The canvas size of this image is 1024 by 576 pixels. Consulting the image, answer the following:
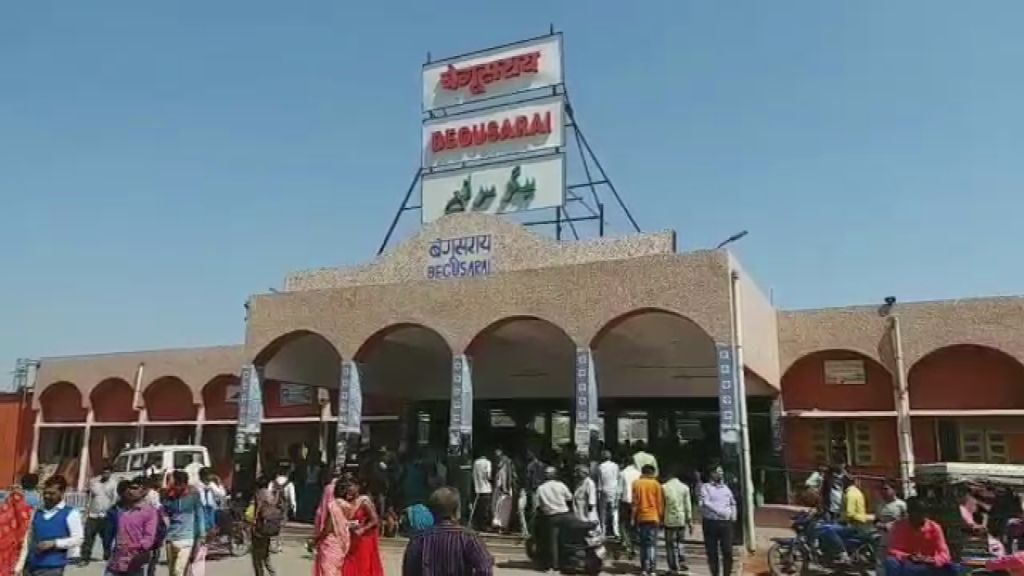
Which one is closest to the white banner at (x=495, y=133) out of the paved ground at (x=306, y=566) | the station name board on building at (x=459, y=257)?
the station name board on building at (x=459, y=257)

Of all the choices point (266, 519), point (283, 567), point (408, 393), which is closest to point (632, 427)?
point (408, 393)

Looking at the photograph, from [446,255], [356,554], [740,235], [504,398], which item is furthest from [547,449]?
[356,554]

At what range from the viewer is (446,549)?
4.43m

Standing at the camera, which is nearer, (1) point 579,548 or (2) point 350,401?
(1) point 579,548

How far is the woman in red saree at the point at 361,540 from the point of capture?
24.2ft

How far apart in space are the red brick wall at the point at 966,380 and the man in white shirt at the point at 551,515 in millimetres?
8572

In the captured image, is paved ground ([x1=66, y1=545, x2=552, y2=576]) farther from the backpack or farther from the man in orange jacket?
the backpack

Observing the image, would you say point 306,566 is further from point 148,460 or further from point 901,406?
point 901,406

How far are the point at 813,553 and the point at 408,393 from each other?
11.9 metres

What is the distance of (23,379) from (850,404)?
24406 millimetres

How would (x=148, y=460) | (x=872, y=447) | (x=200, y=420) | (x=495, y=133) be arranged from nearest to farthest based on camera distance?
(x=872, y=447), (x=148, y=460), (x=495, y=133), (x=200, y=420)

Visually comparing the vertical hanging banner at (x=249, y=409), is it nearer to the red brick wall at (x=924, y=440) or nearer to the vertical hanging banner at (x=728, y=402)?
the vertical hanging banner at (x=728, y=402)

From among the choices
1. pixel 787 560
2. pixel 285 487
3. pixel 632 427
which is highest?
pixel 632 427

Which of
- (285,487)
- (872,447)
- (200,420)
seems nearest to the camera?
(285,487)
